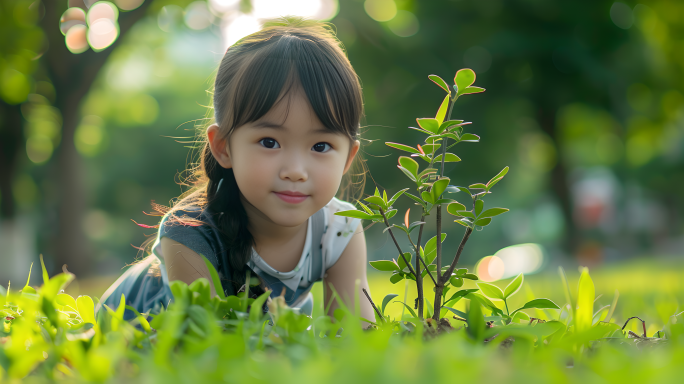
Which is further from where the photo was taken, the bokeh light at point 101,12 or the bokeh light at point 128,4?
the bokeh light at point 128,4

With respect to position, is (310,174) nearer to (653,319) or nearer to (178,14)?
(653,319)

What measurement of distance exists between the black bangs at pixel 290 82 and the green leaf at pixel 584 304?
0.95 m

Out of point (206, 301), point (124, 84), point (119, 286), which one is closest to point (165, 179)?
point (124, 84)

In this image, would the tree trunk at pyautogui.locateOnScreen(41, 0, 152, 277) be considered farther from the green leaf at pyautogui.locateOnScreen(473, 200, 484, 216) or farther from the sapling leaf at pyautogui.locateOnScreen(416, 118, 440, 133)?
the green leaf at pyautogui.locateOnScreen(473, 200, 484, 216)

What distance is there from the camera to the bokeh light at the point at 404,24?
12586mm

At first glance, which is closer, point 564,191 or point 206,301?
point 206,301

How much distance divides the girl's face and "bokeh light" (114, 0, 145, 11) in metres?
8.93

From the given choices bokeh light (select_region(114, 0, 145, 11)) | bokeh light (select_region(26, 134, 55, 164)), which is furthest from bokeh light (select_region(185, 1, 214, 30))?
bokeh light (select_region(26, 134, 55, 164))

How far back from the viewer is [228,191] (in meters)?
2.15

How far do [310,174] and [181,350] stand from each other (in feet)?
3.05

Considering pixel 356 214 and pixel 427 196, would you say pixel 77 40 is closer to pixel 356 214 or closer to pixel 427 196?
pixel 356 214

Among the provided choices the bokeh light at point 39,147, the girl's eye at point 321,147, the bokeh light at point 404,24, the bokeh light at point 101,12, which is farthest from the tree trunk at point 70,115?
the girl's eye at point 321,147

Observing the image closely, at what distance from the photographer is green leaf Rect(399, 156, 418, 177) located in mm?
1250

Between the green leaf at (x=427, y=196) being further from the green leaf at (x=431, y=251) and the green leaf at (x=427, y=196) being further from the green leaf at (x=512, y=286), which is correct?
the green leaf at (x=512, y=286)
